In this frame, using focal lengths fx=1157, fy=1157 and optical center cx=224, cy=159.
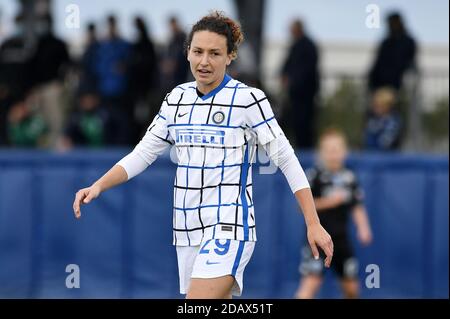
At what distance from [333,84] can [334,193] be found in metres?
3.20

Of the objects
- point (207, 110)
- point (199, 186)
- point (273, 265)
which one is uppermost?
point (207, 110)

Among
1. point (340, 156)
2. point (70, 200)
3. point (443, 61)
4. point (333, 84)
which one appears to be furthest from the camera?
point (443, 61)

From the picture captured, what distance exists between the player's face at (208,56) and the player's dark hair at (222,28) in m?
0.03

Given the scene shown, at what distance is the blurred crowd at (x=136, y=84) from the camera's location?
14.1 m

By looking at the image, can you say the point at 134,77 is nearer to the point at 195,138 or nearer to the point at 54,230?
the point at 54,230

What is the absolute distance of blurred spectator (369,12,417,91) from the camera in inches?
540

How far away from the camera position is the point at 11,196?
1387 centimetres

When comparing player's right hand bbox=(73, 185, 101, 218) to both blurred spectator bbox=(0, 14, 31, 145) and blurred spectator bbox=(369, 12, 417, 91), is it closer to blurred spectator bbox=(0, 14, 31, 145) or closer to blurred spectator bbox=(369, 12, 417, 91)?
blurred spectator bbox=(369, 12, 417, 91)

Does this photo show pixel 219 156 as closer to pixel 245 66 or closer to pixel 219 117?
pixel 219 117

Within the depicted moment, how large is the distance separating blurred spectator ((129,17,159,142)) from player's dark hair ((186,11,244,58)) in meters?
7.37

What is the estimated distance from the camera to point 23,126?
14680mm

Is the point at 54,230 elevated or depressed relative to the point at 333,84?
depressed

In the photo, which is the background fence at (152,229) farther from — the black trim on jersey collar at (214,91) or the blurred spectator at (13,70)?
the black trim on jersey collar at (214,91)
